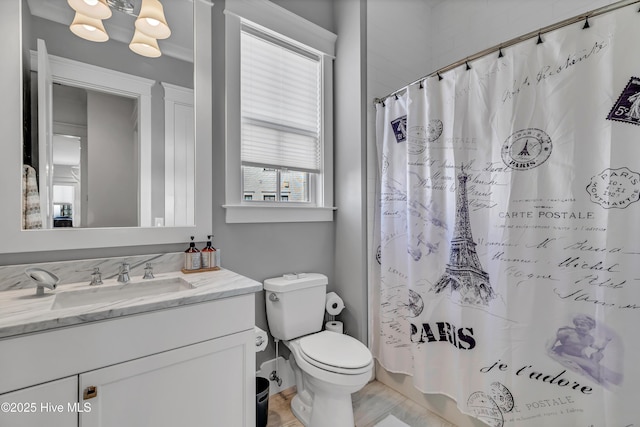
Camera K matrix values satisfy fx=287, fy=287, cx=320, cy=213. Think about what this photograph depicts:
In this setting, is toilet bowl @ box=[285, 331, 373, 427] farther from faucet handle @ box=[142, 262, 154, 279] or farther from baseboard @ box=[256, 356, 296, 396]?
faucet handle @ box=[142, 262, 154, 279]

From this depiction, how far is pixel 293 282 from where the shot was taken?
176cm

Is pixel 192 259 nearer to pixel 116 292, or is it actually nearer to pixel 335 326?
pixel 116 292

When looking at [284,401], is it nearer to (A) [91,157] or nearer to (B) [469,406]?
(B) [469,406]

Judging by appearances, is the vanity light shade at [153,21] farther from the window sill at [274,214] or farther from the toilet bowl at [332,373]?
the toilet bowl at [332,373]

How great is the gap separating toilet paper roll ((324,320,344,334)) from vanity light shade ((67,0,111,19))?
2.13 meters

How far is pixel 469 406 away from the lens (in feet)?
4.75

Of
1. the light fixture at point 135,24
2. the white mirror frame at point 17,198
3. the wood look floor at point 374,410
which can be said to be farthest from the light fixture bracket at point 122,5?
the wood look floor at point 374,410

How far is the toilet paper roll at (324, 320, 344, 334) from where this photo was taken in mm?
1964

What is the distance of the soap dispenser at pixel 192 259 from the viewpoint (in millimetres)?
1479

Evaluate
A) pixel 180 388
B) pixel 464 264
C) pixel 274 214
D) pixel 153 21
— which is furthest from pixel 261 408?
pixel 153 21

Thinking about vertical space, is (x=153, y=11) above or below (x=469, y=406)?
above

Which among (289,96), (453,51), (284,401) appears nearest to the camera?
(284,401)

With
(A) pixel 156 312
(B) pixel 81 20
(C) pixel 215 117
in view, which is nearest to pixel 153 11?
(B) pixel 81 20

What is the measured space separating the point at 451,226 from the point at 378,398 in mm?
1203
